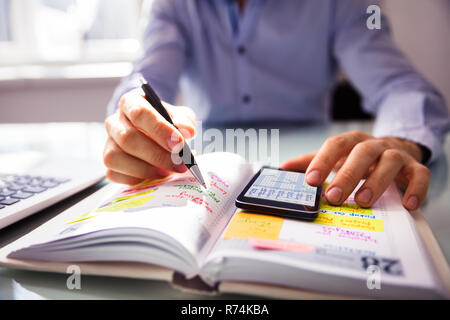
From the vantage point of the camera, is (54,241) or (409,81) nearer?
(54,241)

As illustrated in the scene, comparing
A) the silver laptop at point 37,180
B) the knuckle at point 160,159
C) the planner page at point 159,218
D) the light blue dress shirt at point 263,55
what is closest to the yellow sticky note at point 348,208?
the planner page at point 159,218

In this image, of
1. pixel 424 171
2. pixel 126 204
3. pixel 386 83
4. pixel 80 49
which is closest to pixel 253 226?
pixel 126 204

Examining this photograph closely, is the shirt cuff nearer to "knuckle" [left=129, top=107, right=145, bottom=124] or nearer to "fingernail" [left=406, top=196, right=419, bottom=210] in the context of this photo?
"fingernail" [left=406, top=196, right=419, bottom=210]

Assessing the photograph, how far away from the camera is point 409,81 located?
0.84 meters

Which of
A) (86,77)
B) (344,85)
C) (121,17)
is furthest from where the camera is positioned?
(121,17)

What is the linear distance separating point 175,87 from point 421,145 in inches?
28.1

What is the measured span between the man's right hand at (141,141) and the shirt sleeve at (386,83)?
435 mm

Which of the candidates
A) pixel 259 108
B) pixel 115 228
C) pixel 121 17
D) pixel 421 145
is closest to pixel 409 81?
pixel 421 145

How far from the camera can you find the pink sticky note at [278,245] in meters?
0.28

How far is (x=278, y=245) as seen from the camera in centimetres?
29

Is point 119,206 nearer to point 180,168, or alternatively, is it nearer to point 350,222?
point 180,168

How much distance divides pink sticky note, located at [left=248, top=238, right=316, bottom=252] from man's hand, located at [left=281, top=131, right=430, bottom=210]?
0.38 ft

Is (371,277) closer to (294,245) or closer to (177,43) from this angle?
(294,245)

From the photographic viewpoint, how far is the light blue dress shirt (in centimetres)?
100
